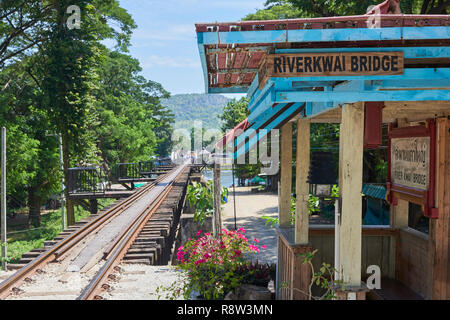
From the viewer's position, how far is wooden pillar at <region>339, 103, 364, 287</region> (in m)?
3.35

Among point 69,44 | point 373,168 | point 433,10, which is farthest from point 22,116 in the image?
point 433,10

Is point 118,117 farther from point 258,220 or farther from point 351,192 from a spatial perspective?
point 351,192

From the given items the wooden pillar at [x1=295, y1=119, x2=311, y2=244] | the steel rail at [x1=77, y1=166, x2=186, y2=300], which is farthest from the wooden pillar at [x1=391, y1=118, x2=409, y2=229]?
the steel rail at [x1=77, y1=166, x2=186, y2=300]

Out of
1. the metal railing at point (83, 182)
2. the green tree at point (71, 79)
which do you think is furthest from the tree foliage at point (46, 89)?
the metal railing at point (83, 182)

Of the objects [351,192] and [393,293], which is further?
[393,293]

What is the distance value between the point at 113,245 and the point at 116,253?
743mm

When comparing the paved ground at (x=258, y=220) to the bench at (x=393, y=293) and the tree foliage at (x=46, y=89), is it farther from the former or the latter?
the tree foliage at (x=46, y=89)

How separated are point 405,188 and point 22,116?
2471cm

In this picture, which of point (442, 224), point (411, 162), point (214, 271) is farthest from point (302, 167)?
point (214, 271)

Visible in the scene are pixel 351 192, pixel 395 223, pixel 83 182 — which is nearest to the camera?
pixel 351 192

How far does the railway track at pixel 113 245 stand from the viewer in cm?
649

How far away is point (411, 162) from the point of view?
4.81m

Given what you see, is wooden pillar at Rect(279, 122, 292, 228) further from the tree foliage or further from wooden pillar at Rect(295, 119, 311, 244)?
the tree foliage

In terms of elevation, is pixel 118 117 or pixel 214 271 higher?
pixel 118 117
